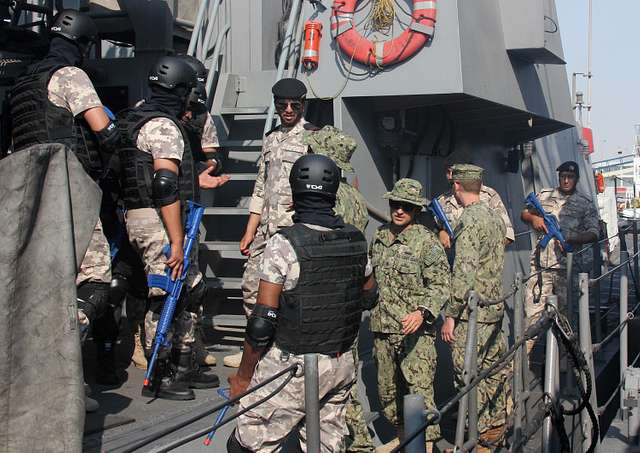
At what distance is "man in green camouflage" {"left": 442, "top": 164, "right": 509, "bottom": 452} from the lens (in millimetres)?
4910

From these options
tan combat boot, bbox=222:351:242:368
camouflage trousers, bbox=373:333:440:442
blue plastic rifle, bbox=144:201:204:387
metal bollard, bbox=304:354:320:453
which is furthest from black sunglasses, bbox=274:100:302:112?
metal bollard, bbox=304:354:320:453

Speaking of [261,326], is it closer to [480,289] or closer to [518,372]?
[518,372]

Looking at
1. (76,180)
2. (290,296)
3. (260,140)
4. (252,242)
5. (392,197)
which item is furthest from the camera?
(260,140)

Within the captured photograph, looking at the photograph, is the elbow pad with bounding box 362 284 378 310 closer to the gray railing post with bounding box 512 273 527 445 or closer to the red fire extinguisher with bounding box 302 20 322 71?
the gray railing post with bounding box 512 273 527 445

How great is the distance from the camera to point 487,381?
5109mm

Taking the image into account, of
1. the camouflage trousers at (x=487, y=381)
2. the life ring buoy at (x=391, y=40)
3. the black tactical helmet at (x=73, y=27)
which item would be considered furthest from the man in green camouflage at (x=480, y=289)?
the black tactical helmet at (x=73, y=27)

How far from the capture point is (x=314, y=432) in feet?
8.43

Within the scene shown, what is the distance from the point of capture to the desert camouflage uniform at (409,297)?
15.2 feet

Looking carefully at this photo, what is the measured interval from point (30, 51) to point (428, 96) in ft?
10.0

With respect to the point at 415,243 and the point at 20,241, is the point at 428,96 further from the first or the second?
the point at 20,241

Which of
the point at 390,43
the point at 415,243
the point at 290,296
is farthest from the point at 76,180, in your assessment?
the point at 390,43

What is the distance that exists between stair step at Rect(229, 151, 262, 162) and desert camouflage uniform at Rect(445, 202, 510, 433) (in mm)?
1760

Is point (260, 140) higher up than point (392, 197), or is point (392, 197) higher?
point (260, 140)

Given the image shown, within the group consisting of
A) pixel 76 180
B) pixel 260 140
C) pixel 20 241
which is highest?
pixel 260 140
